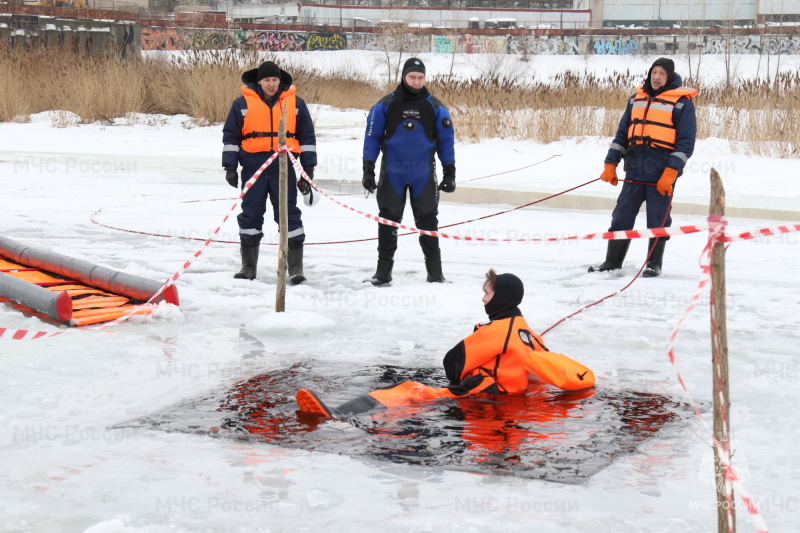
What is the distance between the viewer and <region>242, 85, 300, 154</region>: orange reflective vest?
7.18 metres

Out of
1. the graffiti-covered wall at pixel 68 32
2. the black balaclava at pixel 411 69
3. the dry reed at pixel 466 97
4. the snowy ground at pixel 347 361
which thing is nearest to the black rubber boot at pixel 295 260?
the snowy ground at pixel 347 361

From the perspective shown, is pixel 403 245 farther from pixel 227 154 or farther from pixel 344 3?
pixel 344 3

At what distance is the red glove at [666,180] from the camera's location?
24.2 feet

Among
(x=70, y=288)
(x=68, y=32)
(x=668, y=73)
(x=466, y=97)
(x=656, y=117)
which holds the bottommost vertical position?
(x=70, y=288)

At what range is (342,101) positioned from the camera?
2938cm

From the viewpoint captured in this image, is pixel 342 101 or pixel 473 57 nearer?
pixel 342 101

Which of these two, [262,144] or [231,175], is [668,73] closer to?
[262,144]

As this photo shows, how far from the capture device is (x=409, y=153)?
7.13 metres

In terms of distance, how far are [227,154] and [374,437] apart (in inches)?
152

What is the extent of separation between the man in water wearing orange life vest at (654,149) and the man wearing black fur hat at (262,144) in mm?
2662

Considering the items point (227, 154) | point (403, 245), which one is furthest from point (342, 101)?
point (227, 154)

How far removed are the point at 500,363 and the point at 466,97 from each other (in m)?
14.8

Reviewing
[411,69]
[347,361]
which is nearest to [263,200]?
[411,69]

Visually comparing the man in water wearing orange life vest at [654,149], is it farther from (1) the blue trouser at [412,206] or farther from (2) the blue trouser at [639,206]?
(1) the blue trouser at [412,206]
